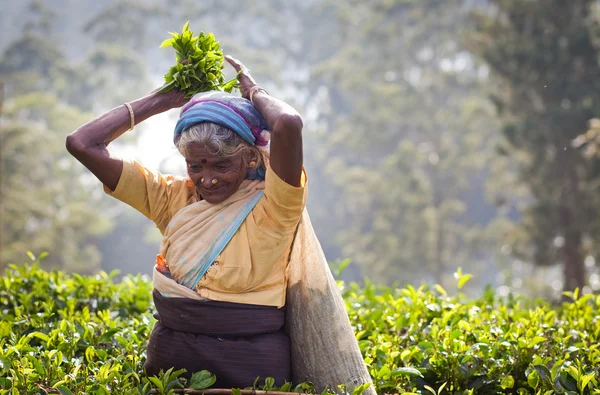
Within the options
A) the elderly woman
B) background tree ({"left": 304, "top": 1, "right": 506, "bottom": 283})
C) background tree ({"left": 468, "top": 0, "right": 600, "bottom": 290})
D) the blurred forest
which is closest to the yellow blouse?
the elderly woman

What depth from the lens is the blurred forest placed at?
47.0ft

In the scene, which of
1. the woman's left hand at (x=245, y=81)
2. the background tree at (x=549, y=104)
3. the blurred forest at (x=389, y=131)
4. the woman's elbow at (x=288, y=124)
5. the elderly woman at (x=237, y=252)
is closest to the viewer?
the woman's elbow at (x=288, y=124)

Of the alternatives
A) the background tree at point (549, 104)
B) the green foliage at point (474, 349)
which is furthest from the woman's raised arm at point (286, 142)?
the background tree at point (549, 104)

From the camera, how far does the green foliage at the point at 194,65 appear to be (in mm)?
2364

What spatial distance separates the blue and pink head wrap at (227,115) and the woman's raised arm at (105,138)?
0.15 meters

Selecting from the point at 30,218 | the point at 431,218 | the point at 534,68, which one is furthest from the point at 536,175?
the point at 30,218

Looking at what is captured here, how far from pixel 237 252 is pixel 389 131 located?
2573cm

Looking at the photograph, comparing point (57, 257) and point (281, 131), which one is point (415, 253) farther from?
point (281, 131)

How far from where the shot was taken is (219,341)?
2.16 m

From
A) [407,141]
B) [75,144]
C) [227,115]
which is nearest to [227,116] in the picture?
[227,115]

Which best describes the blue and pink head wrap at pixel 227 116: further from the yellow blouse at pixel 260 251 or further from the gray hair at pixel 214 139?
the yellow blouse at pixel 260 251

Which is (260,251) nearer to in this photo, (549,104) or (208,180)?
(208,180)

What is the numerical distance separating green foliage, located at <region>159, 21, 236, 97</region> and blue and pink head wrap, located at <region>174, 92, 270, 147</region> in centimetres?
14

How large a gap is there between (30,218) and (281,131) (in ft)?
60.5
